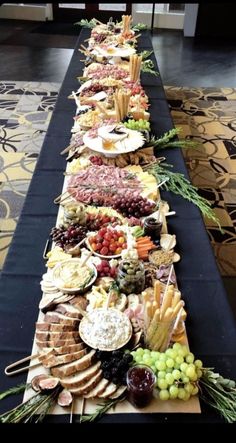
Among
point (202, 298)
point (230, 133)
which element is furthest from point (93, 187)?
point (230, 133)

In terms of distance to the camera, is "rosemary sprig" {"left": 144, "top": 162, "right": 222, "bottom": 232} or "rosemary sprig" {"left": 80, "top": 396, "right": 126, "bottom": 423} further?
"rosemary sprig" {"left": 144, "top": 162, "right": 222, "bottom": 232}

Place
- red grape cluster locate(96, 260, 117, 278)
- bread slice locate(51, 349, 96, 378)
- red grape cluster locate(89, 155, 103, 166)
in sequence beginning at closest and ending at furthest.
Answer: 1. bread slice locate(51, 349, 96, 378)
2. red grape cluster locate(96, 260, 117, 278)
3. red grape cluster locate(89, 155, 103, 166)

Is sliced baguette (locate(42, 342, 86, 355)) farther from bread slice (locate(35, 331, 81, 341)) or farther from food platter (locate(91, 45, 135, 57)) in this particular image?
food platter (locate(91, 45, 135, 57))

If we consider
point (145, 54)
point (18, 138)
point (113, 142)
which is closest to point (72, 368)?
point (113, 142)

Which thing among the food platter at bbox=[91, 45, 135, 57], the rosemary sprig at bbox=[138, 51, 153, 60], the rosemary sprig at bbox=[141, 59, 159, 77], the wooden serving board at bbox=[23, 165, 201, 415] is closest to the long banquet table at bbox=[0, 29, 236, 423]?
the wooden serving board at bbox=[23, 165, 201, 415]

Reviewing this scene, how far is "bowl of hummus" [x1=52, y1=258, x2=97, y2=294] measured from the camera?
155 cm

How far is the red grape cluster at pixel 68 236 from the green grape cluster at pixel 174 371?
25.3 inches

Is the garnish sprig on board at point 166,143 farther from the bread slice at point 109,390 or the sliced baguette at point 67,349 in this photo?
the bread slice at point 109,390

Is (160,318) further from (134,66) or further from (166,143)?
(134,66)

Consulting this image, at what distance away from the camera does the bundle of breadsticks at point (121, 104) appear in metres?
2.63

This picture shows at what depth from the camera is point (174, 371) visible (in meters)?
1.20

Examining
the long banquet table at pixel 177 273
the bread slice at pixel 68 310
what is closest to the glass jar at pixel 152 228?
the long banquet table at pixel 177 273

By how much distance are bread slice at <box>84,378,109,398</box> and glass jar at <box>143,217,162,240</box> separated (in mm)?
714

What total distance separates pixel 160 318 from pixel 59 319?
1.22 ft
